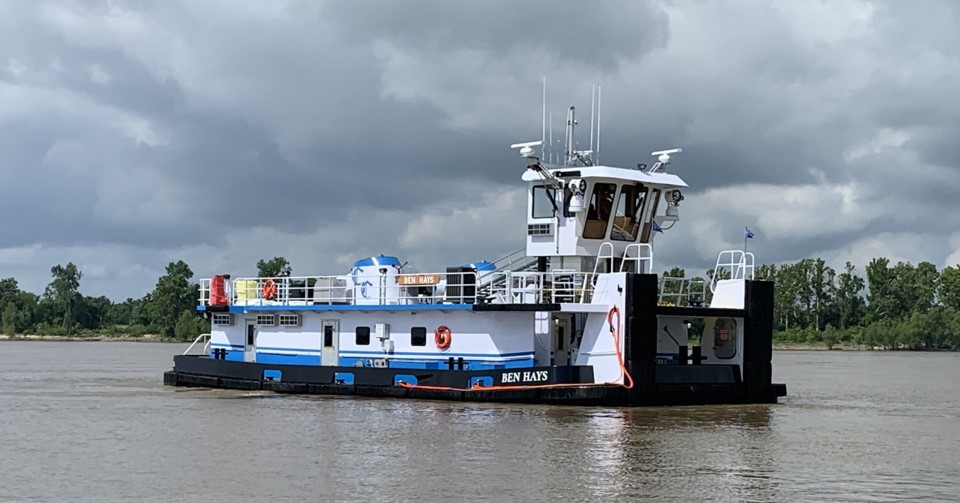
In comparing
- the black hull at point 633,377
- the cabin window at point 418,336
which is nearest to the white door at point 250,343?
the black hull at point 633,377

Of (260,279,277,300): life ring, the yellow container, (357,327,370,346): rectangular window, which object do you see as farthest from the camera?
the yellow container

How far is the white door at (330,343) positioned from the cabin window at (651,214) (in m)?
7.94

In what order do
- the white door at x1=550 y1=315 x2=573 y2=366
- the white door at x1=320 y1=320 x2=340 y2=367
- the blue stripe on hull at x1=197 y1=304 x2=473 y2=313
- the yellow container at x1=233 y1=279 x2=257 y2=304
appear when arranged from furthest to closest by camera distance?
the yellow container at x1=233 y1=279 x2=257 y2=304 → the white door at x1=320 y1=320 x2=340 y2=367 → the white door at x1=550 y1=315 x2=573 y2=366 → the blue stripe on hull at x1=197 y1=304 x2=473 y2=313

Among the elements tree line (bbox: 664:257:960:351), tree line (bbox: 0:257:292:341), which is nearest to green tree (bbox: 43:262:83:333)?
tree line (bbox: 0:257:292:341)

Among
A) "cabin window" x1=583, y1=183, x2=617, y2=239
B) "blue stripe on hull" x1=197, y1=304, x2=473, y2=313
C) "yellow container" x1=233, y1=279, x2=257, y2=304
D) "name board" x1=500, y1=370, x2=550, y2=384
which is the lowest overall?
"name board" x1=500, y1=370, x2=550, y2=384

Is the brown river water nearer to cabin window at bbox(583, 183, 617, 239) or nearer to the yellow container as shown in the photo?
the yellow container

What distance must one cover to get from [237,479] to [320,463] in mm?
1734

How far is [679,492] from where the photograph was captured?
17422 mm

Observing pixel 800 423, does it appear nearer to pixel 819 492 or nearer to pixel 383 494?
pixel 819 492

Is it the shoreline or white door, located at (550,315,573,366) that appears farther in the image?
the shoreline

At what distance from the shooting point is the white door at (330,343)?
31.1m

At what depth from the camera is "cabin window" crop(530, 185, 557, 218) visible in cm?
2944

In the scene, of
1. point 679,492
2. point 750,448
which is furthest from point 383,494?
point 750,448

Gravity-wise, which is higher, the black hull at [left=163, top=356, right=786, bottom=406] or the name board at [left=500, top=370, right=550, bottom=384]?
the name board at [left=500, top=370, right=550, bottom=384]
